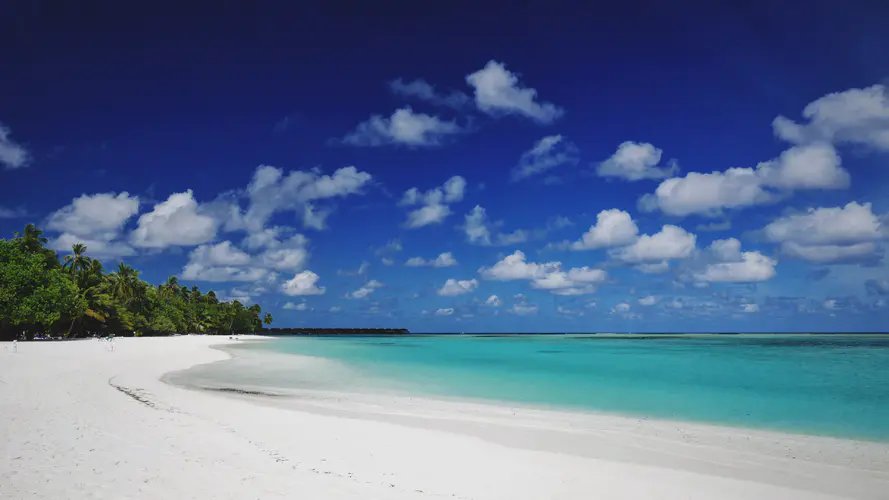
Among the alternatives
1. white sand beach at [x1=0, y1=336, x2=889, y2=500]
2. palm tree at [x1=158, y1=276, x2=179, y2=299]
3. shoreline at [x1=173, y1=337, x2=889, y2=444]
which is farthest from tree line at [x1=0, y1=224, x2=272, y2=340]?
white sand beach at [x1=0, y1=336, x2=889, y2=500]

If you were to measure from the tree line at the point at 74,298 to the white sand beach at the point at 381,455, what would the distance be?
4297 centimetres

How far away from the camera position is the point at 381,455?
30.7 feet

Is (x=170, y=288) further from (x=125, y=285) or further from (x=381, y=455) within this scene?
(x=381, y=455)

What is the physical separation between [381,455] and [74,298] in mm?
63282

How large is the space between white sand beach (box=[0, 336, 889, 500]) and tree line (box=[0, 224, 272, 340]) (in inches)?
1692

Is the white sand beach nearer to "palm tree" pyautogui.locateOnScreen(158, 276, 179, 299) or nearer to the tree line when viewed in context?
the tree line

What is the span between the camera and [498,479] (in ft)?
27.0

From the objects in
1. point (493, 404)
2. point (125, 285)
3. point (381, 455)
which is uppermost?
point (125, 285)

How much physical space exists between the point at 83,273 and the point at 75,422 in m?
70.6

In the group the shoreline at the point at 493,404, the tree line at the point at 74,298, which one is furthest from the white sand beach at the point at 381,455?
the tree line at the point at 74,298

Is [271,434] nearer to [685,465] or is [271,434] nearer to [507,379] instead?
[685,465]

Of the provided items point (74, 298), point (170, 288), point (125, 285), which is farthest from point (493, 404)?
point (170, 288)

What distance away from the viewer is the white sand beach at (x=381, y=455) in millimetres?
7219

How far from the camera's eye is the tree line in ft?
158
